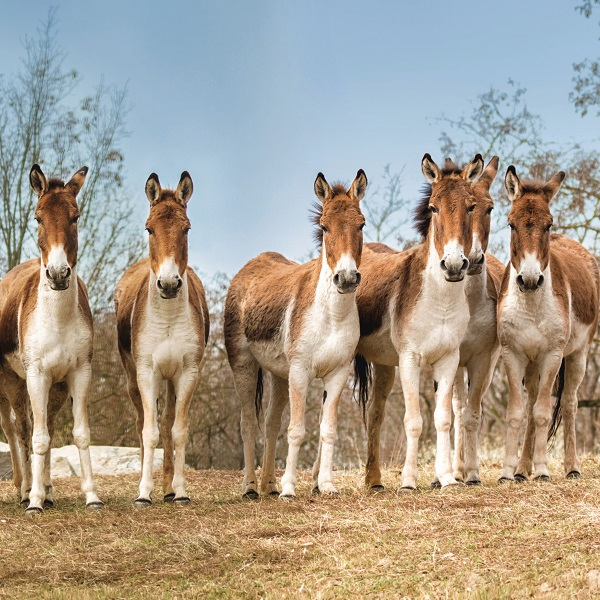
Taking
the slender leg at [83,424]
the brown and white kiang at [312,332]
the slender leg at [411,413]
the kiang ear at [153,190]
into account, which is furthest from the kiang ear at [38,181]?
the slender leg at [411,413]

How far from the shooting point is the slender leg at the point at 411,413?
9172 mm

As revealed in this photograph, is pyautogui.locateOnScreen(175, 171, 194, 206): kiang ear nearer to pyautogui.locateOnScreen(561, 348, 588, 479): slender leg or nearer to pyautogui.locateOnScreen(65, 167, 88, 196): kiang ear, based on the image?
pyautogui.locateOnScreen(65, 167, 88, 196): kiang ear

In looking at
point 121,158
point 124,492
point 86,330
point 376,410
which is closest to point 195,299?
point 86,330

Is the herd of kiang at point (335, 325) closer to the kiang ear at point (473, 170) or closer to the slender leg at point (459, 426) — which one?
the kiang ear at point (473, 170)

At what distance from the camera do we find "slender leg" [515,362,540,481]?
34.6 feet

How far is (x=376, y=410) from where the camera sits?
10281 millimetres

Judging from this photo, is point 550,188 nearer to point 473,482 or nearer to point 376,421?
point 376,421

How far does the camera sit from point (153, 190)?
31.2ft

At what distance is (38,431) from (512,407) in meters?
5.02

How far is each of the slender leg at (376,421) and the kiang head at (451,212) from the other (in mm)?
1784

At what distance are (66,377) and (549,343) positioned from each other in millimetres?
5313

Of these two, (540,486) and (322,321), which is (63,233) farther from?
(540,486)

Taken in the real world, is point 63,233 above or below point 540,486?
above

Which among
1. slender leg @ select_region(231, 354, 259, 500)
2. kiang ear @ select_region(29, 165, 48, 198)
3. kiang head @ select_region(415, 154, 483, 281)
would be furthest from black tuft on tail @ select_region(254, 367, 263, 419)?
kiang ear @ select_region(29, 165, 48, 198)
